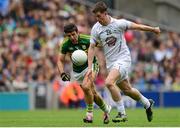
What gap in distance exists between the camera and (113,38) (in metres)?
16.4

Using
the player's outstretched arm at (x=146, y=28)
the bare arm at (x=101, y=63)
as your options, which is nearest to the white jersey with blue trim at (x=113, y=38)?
the player's outstretched arm at (x=146, y=28)

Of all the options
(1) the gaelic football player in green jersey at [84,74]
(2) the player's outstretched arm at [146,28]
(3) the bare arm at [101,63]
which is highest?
(3) the bare arm at [101,63]

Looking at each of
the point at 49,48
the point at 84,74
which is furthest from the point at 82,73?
the point at 49,48

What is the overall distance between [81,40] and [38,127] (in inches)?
104

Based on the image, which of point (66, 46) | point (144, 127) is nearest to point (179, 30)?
point (66, 46)

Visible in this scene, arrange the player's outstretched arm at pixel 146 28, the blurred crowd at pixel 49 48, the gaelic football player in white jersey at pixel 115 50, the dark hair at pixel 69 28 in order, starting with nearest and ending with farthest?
the player's outstretched arm at pixel 146 28
the gaelic football player in white jersey at pixel 115 50
the dark hair at pixel 69 28
the blurred crowd at pixel 49 48

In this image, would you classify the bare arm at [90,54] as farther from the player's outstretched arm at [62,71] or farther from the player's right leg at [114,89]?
the player's outstretched arm at [62,71]

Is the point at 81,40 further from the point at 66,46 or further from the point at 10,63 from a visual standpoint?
the point at 10,63

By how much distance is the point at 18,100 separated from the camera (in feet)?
97.0

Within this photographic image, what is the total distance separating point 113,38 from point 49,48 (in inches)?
592

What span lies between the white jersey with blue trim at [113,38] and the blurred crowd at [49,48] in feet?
43.1

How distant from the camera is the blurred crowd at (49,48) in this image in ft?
99.6

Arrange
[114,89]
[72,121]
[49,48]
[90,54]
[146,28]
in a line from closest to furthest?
[146,28]
[114,89]
[90,54]
[72,121]
[49,48]

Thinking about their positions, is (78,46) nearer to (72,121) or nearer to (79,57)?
(79,57)
